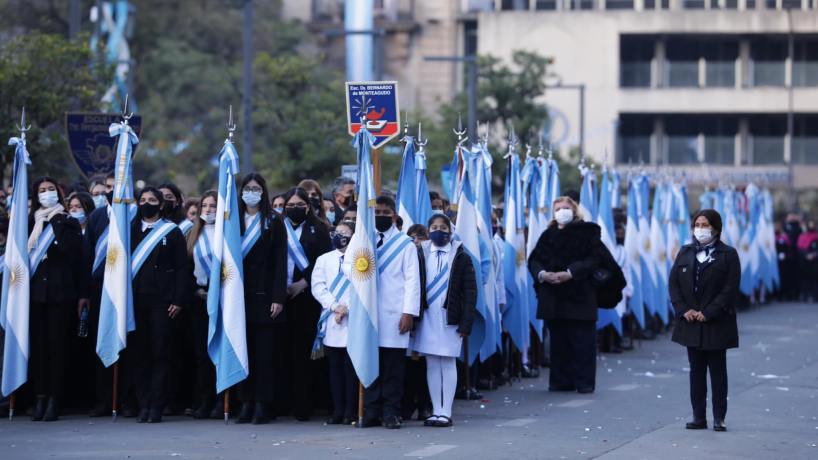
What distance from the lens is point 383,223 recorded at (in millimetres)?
14320

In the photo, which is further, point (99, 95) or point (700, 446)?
point (99, 95)

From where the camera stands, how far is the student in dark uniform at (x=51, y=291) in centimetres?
1454

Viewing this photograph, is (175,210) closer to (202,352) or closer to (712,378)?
(202,352)

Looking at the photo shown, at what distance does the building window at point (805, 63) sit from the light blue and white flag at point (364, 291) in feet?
179

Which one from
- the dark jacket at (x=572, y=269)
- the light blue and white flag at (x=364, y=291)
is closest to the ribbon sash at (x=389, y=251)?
the light blue and white flag at (x=364, y=291)

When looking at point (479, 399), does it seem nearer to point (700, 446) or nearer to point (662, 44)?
point (700, 446)

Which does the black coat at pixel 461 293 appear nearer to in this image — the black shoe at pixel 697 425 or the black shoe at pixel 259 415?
the black shoe at pixel 259 415

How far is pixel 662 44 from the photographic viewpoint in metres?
66.8

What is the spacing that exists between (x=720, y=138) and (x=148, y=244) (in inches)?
2171

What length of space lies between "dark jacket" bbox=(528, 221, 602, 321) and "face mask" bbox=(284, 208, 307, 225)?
3612 mm

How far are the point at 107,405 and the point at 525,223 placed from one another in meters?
7.76

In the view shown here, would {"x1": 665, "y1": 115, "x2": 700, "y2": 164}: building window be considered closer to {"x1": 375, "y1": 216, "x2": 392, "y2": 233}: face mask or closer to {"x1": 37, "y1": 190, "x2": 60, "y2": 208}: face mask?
{"x1": 375, "y1": 216, "x2": 392, "y2": 233}: face mask

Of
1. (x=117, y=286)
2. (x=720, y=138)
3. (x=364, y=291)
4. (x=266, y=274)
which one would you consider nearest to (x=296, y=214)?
(x=266, y=274)

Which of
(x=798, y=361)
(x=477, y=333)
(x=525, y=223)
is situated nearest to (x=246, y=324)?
(x=477, y=333)
